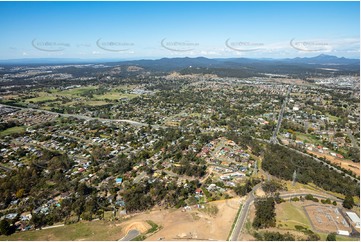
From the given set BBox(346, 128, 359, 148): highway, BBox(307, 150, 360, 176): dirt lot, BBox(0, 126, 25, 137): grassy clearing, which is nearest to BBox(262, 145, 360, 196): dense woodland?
BBox(307, 150, 360, 176): dirt lot

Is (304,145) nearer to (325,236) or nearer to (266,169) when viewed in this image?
(266,169)

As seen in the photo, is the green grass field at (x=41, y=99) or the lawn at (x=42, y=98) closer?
the green grass field at (x=41, y=99)

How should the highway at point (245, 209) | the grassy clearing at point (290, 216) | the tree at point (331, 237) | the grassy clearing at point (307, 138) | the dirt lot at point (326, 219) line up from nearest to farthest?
the tree at point (331, 237)
the highway at point (245, 209)
the dirt lot at point (326, 219)
the grassy clearing at point (290, 216)
the grassy clearing at point (307, 138)

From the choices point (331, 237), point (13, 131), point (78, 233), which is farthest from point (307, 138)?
point (13, 131)

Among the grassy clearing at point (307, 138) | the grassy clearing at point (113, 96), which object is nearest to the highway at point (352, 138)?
the grassy clearing at point (307, 138)

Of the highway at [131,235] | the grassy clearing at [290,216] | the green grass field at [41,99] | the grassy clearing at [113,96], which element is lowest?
the grassy clearing at [290,216]

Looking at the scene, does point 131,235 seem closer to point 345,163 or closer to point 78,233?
point 78,233

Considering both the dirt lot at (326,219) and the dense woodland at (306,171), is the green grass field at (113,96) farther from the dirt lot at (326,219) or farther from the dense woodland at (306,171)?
the dirt lot at (326,219)
